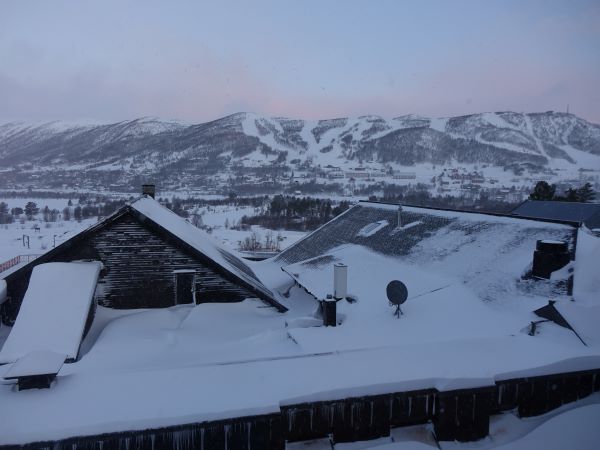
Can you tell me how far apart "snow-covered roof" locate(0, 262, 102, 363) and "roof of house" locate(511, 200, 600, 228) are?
3312cm

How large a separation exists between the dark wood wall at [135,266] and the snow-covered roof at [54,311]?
509 mm

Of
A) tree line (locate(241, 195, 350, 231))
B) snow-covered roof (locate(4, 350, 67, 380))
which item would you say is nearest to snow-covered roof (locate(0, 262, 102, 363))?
snow-covered roof (locate(4, 350, 67, 380))

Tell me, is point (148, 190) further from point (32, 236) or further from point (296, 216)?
point (296, 216)

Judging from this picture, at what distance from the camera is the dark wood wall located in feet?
42.8

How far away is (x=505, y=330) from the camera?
10.7 meters

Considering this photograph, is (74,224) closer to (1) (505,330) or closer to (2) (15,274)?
(2) (15,274)

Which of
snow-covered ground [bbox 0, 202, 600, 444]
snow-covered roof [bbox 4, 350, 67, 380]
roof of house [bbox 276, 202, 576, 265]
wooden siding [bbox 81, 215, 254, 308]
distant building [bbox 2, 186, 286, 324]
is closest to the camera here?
snow-covered ground [bbox 0, 202, 600, 444]

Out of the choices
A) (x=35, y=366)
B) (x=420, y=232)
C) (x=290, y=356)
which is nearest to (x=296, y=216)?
(x=420, y=232)

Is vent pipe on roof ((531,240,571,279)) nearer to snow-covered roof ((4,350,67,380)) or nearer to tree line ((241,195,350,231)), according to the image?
snow-covered roof ((4,350,67,380))

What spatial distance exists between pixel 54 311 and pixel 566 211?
4154 cm

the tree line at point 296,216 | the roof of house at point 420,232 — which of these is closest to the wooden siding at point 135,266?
the roof of house at point 420,232

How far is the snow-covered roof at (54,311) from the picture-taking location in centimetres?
1005

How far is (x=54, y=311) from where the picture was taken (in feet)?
36.2

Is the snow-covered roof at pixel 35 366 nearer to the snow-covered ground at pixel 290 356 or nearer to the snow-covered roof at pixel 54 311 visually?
the snow-covered ground at pixel 290 356
